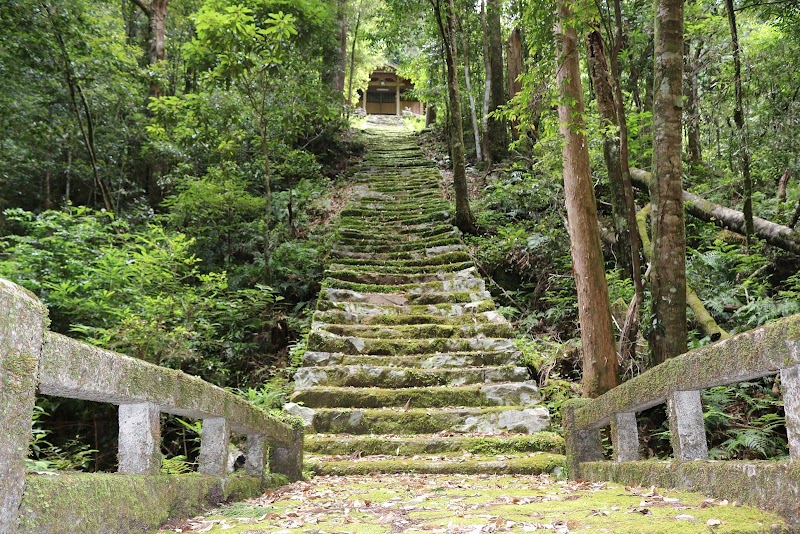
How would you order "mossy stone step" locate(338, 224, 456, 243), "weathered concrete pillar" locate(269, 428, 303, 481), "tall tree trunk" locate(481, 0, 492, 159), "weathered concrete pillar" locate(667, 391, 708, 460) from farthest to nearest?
"tall tree trunk" locate(481, 0, 492, 159) < "mossy stone step" locate(338, 224, 456, 243) < "weathered concrete pillar" locate(269, 428, 303, 481) < "weathered concrete pillar" locate(667, 391, 708, 460)

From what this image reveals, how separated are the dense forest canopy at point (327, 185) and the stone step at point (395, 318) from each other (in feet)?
2.04

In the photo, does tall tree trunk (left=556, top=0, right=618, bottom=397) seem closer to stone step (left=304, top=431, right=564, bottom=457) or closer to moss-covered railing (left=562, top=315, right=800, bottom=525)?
stone step (left=304, top=431, right=564, bottom=457)

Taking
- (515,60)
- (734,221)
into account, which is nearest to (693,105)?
(734,221)

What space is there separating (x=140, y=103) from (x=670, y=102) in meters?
11.2

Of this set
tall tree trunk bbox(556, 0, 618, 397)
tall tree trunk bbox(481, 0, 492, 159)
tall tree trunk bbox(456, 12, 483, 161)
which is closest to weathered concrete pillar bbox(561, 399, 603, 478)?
tall tree trunk bbox(556, 0, 618, 397)

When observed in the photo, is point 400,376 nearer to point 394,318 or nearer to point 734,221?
point 394,318

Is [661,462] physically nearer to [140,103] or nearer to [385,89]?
[140,103]

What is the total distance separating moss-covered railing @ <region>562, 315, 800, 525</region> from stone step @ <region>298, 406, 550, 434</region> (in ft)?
5.71

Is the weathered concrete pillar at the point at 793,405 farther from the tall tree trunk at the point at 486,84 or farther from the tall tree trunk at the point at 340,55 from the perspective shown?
the tall tree trunk at the point at 340,55

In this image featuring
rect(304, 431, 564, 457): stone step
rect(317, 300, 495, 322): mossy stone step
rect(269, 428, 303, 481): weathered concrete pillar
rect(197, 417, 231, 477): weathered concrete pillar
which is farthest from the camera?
rect(317, 300, 495, 322): mossy stone step

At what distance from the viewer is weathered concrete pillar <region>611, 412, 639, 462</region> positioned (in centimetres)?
331

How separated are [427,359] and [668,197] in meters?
3.57

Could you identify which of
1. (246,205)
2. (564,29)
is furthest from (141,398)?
(246,205)

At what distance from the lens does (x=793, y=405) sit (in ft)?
5.56
